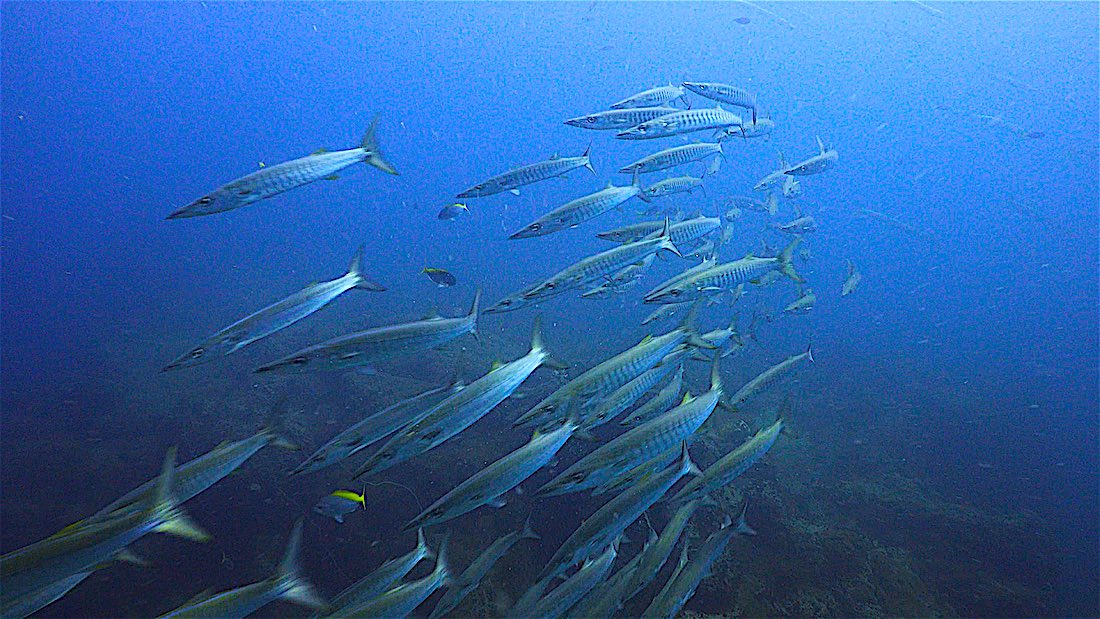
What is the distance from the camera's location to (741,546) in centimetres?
557

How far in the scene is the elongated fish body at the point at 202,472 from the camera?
2.56m

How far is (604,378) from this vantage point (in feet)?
10.8

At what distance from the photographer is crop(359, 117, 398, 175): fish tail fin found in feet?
13.0

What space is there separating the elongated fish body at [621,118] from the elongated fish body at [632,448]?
3.78 metres

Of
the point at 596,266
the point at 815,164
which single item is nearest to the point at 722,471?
the point at 596,266

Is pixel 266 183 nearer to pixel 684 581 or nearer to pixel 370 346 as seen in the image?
pixel 370 346

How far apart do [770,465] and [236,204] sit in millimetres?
7739

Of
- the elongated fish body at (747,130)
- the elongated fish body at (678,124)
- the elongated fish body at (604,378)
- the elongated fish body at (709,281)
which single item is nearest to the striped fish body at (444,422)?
the elongated fish body at (604,378)

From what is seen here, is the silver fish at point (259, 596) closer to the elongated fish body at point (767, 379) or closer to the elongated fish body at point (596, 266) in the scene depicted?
the elongated fish body at point (596, 266)

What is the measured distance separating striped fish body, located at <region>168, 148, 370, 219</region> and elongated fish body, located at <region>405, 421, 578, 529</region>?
8.08 ft

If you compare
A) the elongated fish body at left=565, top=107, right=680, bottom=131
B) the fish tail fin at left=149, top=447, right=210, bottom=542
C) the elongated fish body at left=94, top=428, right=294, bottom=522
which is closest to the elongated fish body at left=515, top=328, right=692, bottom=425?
the elongated fish body at left=94, top=428, right=294, bottom=522

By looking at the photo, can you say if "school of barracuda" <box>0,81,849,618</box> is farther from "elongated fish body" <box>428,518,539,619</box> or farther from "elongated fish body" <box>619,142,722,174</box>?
"elongated fish body" <box>619,142,722,174</box>

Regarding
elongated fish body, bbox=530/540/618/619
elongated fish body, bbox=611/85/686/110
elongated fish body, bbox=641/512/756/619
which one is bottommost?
elongated fish body, bbox=641/512/756/619

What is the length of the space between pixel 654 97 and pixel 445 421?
543 cm
